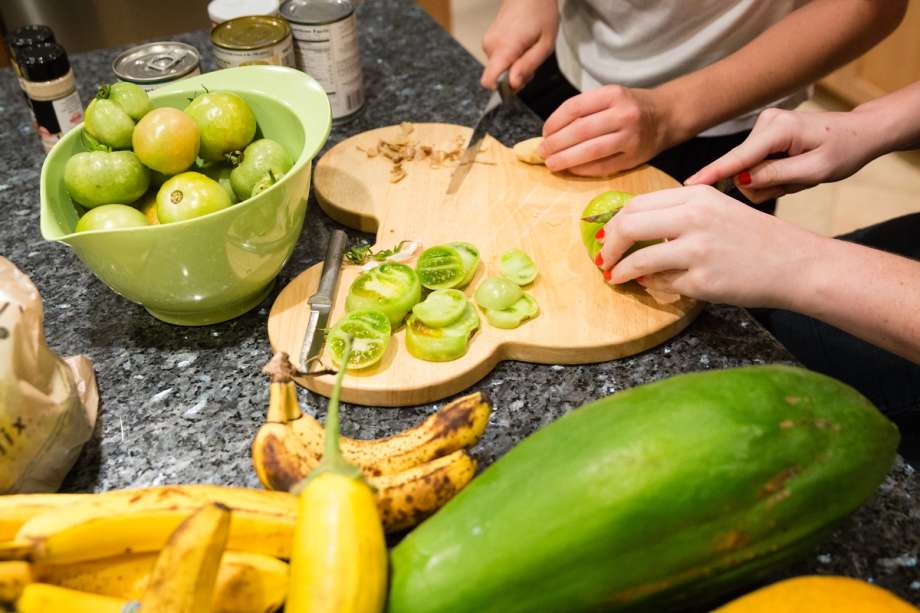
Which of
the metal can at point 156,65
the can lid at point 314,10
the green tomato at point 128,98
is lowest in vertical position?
the metal can at point 156,65

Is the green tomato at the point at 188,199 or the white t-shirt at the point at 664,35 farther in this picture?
the white t-shirt at the point at 664,35

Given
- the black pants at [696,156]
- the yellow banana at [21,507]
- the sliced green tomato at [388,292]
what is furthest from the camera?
the black pants at [696,156]

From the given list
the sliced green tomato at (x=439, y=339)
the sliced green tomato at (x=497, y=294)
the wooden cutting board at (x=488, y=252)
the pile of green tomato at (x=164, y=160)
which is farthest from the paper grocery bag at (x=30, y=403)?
the sliced green tomato at (x=497, y=294)

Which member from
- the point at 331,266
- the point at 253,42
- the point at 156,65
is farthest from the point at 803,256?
the point at 156,65

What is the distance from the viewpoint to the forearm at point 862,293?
92cm

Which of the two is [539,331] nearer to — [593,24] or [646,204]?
[646,204]

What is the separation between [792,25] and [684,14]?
195 millimetres

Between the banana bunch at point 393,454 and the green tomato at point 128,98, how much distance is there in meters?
0.47

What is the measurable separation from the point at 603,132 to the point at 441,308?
0.47m

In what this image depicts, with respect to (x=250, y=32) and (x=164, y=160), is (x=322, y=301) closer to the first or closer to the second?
(x=164, y=160)

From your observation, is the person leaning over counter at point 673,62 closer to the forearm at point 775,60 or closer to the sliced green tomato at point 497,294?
the forearm at point 775,60

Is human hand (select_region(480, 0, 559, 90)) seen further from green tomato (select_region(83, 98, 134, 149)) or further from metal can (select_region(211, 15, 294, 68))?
green tomato (select_region(83, 98, 134, 149))

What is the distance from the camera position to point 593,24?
1589 millimetres

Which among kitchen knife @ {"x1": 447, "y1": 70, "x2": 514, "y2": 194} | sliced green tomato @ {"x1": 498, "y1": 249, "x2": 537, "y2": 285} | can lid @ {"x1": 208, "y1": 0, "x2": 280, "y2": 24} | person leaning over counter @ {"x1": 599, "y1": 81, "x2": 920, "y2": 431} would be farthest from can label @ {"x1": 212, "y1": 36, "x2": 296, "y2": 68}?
person leaning over counter @ {"x1": 599, "y1": 81, "x2": 920, "y2": 431}
